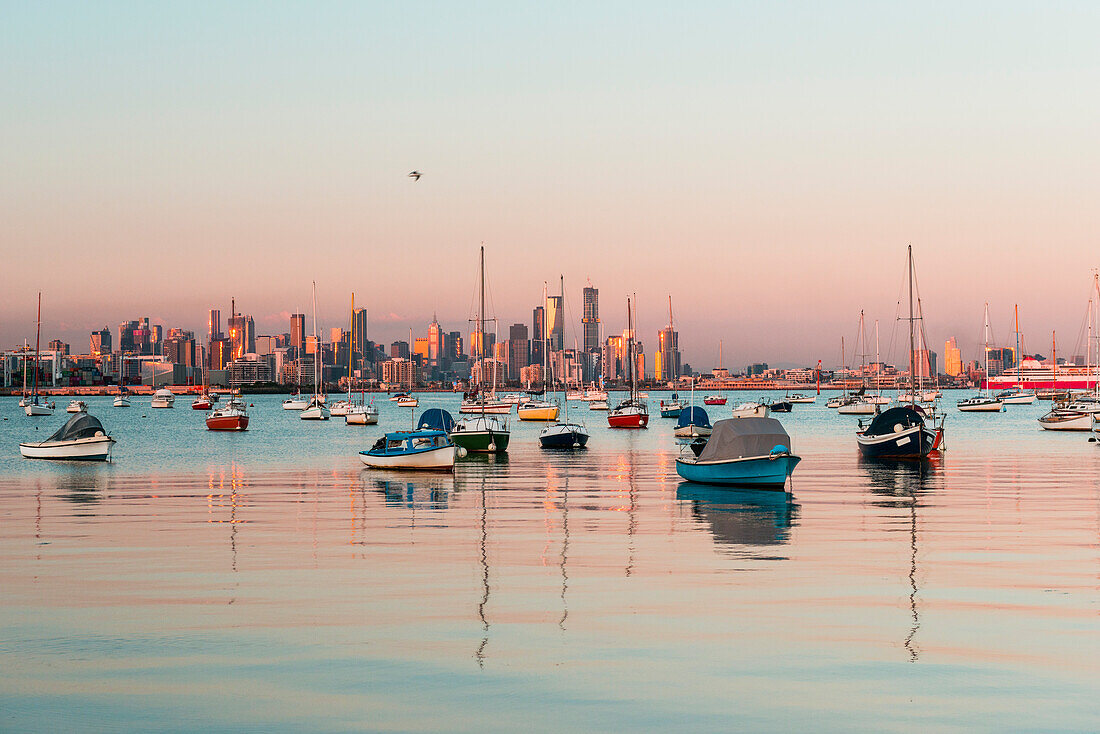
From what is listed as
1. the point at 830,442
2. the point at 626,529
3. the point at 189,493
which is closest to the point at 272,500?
the point at 189,493

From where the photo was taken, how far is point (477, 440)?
79.1 metres

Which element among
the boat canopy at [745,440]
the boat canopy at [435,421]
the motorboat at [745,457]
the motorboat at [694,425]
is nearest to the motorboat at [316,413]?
the motorboat at [694,425]

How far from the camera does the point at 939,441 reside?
74562 mm

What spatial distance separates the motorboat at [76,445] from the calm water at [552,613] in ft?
85.2

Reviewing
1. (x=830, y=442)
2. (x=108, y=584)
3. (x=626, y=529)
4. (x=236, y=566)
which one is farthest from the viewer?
(x=830, y=442)

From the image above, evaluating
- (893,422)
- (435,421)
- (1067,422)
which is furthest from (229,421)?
(1067,422)

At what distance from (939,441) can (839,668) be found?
201 ft

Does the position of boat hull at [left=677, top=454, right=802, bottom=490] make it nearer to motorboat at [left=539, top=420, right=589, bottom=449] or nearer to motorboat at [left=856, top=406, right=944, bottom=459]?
motorboat at [left=856, top=406, right=944, bottom=459]

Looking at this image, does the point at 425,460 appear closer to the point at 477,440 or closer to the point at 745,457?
the point at 477,440

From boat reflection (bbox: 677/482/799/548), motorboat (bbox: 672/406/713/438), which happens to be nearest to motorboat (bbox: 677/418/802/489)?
boat reflection (bbox: 677/482/799/548)

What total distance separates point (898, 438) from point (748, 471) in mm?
23729

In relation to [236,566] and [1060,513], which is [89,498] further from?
[1060,513]

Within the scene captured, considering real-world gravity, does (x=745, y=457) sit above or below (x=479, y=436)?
above

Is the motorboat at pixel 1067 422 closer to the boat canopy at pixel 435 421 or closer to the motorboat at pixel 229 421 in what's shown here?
the boat canopy at pixel 435 421
